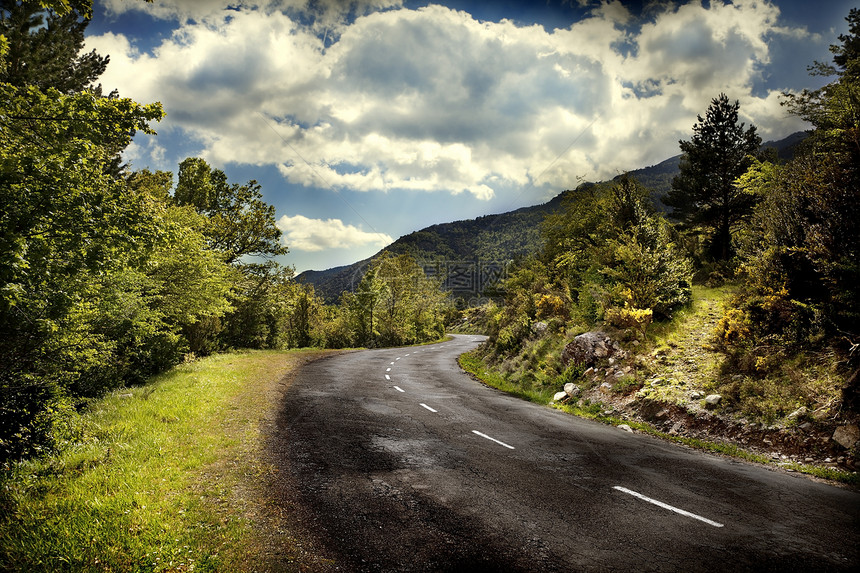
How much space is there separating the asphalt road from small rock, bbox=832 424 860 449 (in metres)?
1.60

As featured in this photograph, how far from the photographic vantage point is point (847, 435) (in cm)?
740

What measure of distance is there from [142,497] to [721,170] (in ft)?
106

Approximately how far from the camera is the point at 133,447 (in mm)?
7105

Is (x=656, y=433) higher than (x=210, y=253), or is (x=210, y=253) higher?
(x=210, y=253)

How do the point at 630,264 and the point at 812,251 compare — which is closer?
the point at 812,251

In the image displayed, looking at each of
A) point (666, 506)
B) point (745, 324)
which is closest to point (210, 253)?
point (666, 506)

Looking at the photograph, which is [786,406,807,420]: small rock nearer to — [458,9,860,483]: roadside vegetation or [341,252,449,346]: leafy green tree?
[458,9,860,483]: roadside vegetation

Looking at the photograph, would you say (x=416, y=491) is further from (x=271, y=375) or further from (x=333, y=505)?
(x=271, y=375)

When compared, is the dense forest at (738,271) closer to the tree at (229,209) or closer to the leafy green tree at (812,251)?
the leafy green tree at (812,251)

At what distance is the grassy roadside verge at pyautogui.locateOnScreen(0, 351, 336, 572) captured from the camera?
13.5ft

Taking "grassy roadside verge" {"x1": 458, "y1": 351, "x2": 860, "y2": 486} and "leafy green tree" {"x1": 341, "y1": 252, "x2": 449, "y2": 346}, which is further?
"leafy green tree" {"x1": 341, "y1": 252, "x2": 449, "y2": 346}

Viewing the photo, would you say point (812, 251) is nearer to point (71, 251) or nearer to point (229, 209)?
point (71, 251)

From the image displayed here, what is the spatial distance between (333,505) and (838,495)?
8036mm

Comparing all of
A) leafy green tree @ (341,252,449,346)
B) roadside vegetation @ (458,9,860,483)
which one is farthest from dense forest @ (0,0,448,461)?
leafy green tree @ (341,252,449,346)
